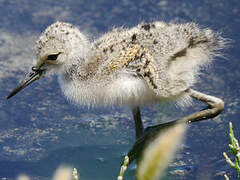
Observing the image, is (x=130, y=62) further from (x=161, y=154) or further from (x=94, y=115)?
(x=161, y=154)

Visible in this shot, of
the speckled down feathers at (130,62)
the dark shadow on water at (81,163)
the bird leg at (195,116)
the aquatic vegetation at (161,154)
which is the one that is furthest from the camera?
the dark shadow on water at (81,163)

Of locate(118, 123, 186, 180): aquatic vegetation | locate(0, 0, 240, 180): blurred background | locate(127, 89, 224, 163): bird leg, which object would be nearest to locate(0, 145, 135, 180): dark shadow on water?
locate(0, 0, 240, 180): blurred background

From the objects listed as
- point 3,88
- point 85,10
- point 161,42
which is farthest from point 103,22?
point 161,42

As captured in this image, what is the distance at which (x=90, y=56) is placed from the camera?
6.66 ft

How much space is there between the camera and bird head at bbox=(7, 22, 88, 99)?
2039 millimetres

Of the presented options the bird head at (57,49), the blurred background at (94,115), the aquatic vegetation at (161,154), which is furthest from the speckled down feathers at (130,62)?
the aquatic vegetation at (161,154)

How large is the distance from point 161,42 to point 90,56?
36 cm

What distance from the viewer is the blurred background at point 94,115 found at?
2691 millimetres

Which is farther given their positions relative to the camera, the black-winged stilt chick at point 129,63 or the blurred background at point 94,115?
the blurred background at point 94,115

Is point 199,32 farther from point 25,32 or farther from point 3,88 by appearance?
point 25,32

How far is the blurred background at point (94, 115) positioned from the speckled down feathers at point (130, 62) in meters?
0.33

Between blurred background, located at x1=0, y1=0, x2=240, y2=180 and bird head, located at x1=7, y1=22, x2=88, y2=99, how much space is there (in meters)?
0.28

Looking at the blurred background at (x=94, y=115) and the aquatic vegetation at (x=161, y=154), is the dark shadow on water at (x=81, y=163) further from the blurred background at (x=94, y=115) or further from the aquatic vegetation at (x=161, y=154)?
the aquatic vegetation at (x=161, y=154)

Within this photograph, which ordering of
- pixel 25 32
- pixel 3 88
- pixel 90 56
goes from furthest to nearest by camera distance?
pixel 25 32 → pixel 3 88 → pixel 90 56
